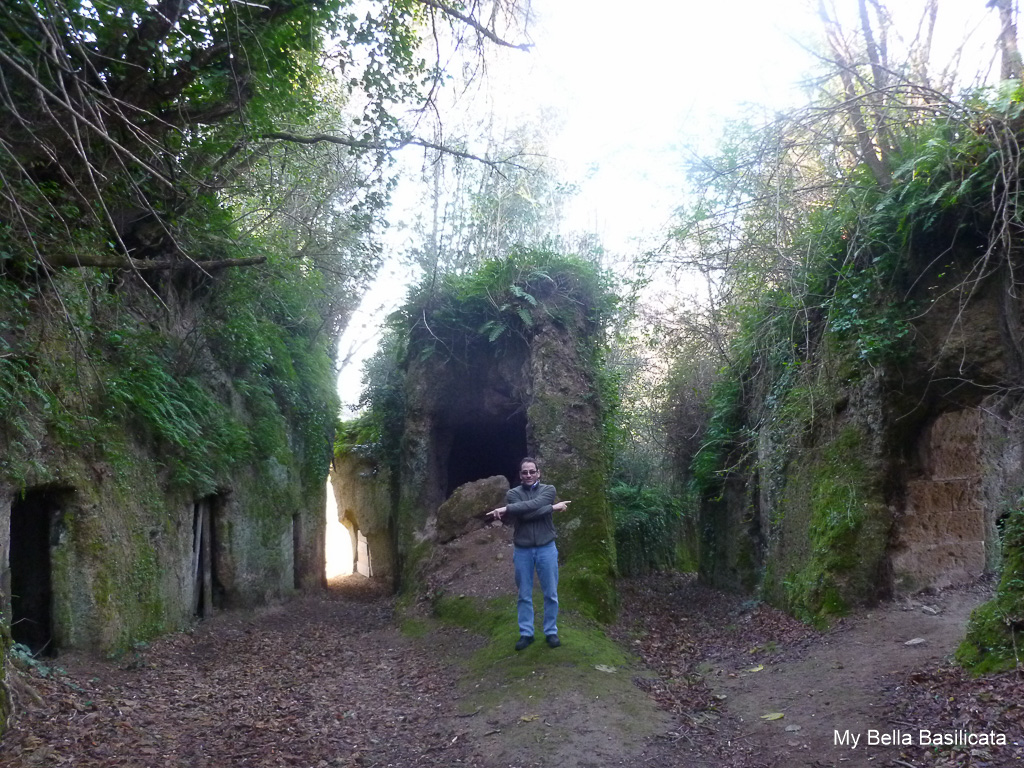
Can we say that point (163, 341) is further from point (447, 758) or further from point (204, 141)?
point (447, 758)

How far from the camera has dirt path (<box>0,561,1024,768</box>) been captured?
505 centimetres

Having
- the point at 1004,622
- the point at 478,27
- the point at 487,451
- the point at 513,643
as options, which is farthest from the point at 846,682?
the point at 487,451

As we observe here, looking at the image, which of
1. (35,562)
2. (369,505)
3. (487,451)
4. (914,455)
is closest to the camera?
(35,562)

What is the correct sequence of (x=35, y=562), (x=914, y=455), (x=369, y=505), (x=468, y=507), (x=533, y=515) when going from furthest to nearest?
(x=369, y=505), (x=468, y=507), (x=914, y=455), (x=35, y=562), (x=533, y=515)

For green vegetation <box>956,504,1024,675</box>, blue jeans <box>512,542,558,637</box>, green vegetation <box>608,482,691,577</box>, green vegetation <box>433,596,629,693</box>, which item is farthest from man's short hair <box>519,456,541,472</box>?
green vegetation <box>608,482,691,577</box>

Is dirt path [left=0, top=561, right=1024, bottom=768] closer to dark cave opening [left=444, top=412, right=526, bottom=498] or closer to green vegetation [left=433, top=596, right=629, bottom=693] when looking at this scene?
green vegetation [left=433, top=596, right=629, bottom=693]

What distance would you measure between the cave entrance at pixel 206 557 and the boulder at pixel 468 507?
11.9 ft

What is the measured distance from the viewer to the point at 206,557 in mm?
10906

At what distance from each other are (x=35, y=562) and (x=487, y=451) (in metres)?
10.4

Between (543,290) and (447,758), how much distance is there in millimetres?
8859

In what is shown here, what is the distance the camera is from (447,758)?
542 centimetres

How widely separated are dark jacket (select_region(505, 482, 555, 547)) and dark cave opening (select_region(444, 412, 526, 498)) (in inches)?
335

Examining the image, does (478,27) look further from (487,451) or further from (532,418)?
(487,451)

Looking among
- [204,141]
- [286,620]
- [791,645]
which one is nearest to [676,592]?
[791,645]
